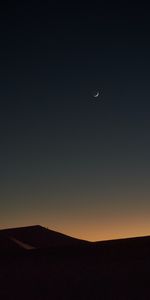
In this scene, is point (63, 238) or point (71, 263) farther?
point (63, 238)

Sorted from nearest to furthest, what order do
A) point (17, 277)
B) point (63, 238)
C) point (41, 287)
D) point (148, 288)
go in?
point (148, 288), point (41, 287), point (17, 277), point (63, 238)

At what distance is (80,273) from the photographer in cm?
1138

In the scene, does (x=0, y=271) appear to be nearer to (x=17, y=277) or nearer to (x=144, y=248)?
(x=17, y=277)

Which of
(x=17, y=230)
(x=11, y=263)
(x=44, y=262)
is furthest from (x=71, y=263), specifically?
(x=17, y=230)

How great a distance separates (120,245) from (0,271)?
3581 mm

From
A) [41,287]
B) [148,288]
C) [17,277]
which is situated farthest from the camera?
[17,277]

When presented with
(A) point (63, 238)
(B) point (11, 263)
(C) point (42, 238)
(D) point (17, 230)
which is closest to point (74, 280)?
(B) point (11, 263)

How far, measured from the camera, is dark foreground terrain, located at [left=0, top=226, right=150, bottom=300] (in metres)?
10.3

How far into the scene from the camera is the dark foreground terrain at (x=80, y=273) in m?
10.3

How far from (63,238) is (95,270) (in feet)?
73.7

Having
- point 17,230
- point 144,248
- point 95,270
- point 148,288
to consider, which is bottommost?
point 148,288

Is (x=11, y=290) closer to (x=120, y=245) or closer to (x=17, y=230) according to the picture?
(x=120, y=245)

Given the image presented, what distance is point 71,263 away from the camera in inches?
488

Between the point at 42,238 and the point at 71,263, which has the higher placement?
the point at 42,238
